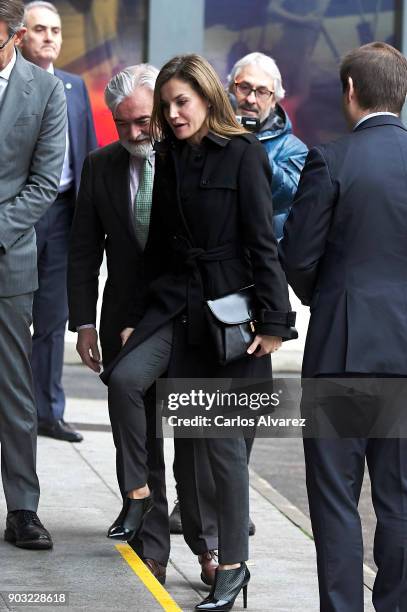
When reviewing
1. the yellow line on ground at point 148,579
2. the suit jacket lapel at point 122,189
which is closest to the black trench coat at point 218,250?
the suit jacket lapel at point 122,189

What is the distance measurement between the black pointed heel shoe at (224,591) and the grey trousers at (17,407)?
859 millimetres

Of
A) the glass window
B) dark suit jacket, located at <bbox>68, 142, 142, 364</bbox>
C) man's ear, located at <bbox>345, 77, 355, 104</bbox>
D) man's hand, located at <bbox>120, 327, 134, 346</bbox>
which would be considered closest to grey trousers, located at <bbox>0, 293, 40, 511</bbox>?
dark suit jacket, located at <bbox>68, 142, 142, 364</bbox>

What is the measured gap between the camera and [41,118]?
A: 17.7ft

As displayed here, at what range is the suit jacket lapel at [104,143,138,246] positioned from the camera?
5.35 meters

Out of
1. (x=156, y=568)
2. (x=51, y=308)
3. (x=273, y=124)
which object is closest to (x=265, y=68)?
(x=273, y=124)

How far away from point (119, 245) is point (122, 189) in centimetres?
21

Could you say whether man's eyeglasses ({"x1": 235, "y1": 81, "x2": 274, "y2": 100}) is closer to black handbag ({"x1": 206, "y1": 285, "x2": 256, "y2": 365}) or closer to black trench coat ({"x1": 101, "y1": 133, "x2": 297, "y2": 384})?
black trench coat ({"x1": 101, "y1": 133, "x2": 297, "y2": 384})

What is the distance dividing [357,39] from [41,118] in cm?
794

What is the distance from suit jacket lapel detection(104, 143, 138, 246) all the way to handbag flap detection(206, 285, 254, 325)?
1.96ft

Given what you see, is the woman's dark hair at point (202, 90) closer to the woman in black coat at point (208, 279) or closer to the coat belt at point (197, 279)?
the woman in black coat at point (208, 279)

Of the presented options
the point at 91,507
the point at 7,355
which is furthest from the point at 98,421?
the point at 7,355

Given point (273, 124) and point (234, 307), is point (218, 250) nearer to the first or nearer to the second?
point (234, 307)

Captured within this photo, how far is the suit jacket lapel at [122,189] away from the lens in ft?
17.5

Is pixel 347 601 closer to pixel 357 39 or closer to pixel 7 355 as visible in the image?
pixel 7 355
